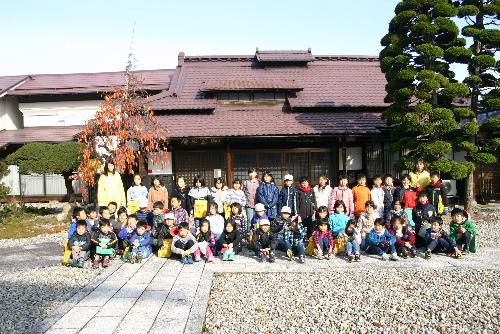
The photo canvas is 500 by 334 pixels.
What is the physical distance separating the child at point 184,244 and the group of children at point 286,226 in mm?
17

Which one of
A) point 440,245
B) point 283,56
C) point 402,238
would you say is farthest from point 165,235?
point 283,56

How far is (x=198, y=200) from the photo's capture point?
8500 millimetres

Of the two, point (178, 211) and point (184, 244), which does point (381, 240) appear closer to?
point (184, 244)

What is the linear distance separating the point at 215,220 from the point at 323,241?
2031 mm

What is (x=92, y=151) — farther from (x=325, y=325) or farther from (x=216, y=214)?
(x=325, y=325)

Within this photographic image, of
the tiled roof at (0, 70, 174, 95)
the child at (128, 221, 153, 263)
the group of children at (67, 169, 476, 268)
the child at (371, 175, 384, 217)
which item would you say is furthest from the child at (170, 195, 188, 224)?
the tiled roof at (0, 70, 174, 95)

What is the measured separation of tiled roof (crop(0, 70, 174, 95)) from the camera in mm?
18688

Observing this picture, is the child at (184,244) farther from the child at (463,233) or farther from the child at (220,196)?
the child at (463,233)

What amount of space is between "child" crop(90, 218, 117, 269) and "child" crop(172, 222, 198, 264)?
1.06m

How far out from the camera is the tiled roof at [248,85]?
14.1m

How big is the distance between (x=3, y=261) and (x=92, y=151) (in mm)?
3956

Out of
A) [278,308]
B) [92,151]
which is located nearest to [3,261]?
[92,151]

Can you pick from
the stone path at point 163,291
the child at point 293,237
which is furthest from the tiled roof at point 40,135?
the child at point 293,237

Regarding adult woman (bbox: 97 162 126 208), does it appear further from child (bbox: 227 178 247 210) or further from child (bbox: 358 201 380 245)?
child (bbox: 358 201 380 245)
